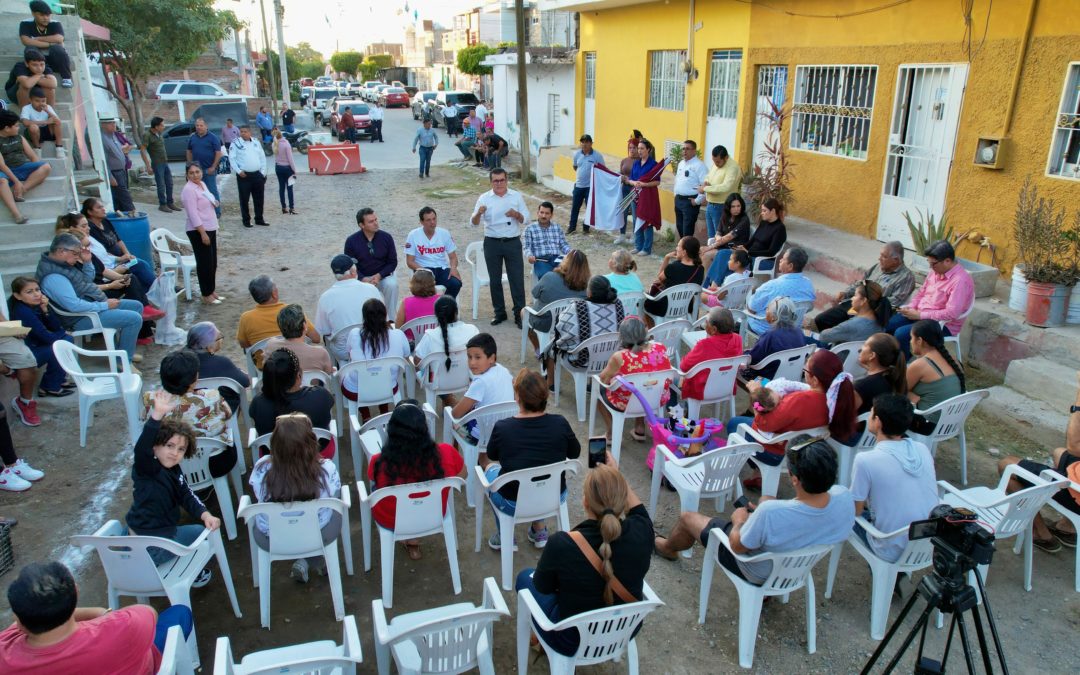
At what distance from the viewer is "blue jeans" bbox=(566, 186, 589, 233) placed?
1230cm

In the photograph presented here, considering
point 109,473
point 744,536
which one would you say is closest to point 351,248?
point 109,473

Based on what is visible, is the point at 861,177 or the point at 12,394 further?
the point at 861,177

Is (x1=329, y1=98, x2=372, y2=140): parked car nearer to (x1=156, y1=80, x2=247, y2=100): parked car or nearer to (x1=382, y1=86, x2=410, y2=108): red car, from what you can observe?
(x1=156, y1=80, x2=247, y2=100): parked car

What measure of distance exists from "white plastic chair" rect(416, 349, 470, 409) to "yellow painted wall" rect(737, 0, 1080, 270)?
20.0 feet

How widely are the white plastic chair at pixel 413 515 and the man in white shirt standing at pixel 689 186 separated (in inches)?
292

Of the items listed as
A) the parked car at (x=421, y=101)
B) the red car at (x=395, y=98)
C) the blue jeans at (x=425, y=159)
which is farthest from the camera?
the red car at (x=395, y=98)

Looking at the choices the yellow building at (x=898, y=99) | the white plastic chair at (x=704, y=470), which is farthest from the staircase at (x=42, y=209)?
the yellow building at (x=898, y=99)

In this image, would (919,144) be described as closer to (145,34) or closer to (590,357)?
(590,357)

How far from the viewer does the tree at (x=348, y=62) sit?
75750mm

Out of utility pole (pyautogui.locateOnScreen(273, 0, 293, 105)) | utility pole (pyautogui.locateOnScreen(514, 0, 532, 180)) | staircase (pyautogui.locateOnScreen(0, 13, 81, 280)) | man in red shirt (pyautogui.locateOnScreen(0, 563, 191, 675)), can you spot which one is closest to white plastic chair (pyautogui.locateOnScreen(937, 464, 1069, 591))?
man in red shirt (pyautogui.locateOnScreen(0, 563, 191, 675))

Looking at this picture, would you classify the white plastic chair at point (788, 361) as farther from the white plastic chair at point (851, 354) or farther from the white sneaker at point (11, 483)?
the white sneaker at point (11, 483)

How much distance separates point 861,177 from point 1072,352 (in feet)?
13.5

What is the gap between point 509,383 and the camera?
4656 mm

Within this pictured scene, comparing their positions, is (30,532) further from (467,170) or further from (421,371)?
(467,170)
